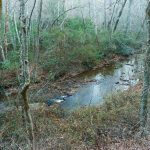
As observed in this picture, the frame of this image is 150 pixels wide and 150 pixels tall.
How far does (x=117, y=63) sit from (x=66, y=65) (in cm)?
636

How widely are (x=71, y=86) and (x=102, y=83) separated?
2.04 m

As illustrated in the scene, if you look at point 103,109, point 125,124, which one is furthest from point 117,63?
point 125,124

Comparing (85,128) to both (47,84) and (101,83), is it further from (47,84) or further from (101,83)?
(101,83)

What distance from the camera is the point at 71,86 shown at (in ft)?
69.8

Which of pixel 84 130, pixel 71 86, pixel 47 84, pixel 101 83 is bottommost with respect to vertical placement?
pixel 71 86

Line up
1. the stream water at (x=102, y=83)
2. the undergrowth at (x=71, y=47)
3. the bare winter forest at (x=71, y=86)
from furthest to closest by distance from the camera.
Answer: the undergrowth at (x=71, y=47) < the stream water at (x=102, y=83) < the bare winter forest at (x=71, y=86)

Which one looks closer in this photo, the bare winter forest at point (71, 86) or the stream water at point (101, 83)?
the bare winter forest at point (71, 86)

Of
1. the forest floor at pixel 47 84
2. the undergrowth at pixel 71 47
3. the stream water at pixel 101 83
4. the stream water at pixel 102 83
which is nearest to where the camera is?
the stream water at pixel 101 83

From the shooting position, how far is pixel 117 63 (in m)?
28.8

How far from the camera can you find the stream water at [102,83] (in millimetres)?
17594

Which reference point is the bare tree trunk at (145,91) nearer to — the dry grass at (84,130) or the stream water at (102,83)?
the dry grass at (84,130)

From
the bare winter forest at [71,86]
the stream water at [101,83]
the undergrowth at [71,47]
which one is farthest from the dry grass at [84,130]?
the undergrowth at [71,47]

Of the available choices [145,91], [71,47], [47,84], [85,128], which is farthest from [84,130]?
[71,47]

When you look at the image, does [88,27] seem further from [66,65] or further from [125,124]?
[125,124]
